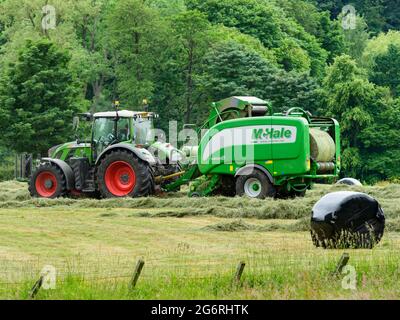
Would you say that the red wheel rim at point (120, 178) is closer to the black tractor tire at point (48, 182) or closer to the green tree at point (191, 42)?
Result: the black tractor tire at point (48, 182)

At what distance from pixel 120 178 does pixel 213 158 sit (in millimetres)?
2711

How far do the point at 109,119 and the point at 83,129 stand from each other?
117 ft

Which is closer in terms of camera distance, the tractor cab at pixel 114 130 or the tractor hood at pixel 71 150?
the tractor cab at pixel 114 130

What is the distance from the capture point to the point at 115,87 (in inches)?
3369

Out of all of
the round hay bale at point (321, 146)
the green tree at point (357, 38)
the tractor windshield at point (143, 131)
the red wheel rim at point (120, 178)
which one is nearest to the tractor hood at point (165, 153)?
the tractor windshield at point (143, 131)

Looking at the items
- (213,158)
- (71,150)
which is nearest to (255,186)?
(213,158)

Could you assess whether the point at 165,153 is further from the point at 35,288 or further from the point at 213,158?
the point at 35,288

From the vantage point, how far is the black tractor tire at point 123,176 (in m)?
33.2

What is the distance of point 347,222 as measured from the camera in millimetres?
21375

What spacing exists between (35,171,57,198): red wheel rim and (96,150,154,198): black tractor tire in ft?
4.50

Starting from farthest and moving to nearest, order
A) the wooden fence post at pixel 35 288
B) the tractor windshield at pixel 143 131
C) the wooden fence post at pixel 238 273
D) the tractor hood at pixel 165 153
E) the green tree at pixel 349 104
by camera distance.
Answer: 1. the green tree at pixel 349 104
2. the tractor hood at pixel 165 153
3. the tractor windshield at pixel 143 131
4. the wooden fence post at pixel 238 273
5. the wooden fence post at pixel 35 288

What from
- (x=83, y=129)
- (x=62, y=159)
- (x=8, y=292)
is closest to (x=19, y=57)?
(x=83, y=129)

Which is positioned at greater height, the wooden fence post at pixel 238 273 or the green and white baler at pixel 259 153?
the green and white baler at pixel 259 153

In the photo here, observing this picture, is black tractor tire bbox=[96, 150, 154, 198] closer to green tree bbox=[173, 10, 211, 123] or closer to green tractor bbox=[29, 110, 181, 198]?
green tractor bbox=[29, 110, 181, 198]
